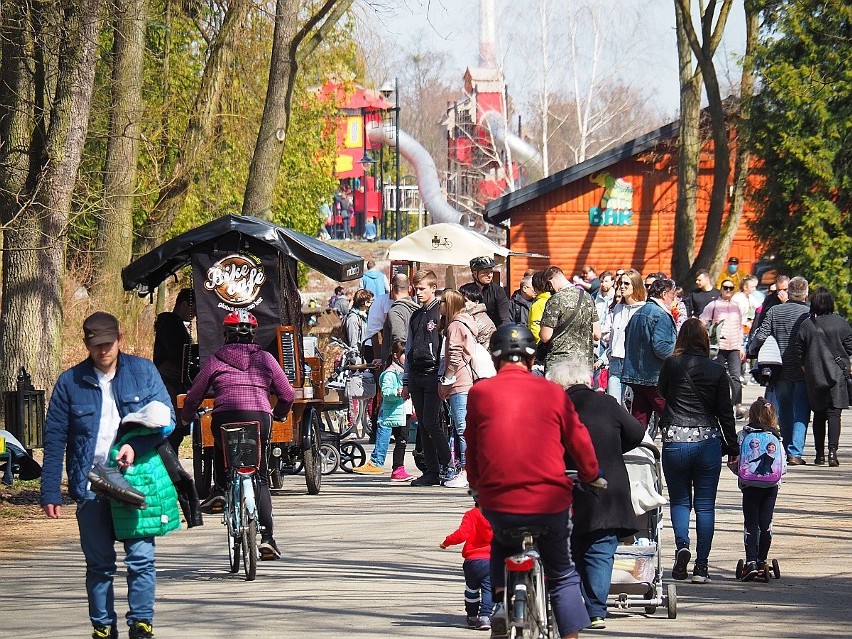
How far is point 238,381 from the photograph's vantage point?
10680mm

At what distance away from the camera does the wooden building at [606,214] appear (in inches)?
1625

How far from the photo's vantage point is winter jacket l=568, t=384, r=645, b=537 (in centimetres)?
789

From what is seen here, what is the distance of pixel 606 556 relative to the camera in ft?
26.2

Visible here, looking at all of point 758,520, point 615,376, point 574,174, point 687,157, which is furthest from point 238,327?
point 574,174

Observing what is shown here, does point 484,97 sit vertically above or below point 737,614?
above

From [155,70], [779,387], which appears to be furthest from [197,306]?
[155,70]

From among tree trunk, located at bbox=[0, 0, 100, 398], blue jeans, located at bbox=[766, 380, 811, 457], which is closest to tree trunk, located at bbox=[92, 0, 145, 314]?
tree trunk, located at bbox=[0, 0, 100, 398]

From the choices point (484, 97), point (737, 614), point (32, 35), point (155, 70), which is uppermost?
point (484, 97)

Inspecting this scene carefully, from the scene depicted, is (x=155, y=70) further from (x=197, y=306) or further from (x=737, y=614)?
(x=737, y=614)

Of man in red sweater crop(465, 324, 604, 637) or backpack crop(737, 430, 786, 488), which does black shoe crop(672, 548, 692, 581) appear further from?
man in red sweater crop(465, 324, 604, 637)

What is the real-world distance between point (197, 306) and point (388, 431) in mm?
3028

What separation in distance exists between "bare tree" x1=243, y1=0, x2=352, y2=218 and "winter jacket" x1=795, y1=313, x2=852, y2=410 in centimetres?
863

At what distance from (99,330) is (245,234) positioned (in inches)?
260

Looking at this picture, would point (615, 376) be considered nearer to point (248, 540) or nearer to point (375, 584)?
point (375, 584)
